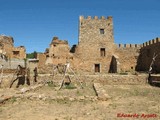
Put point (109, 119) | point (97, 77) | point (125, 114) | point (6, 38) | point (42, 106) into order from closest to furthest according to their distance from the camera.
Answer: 1. point (109, 119)
2. point (125, 114)
3. point (42, 106)
4. point (97, 77)
5. point (6, 38)

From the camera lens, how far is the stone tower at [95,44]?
31562 mm

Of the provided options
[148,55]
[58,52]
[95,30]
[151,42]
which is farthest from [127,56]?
[58,52]

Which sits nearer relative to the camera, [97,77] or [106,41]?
[97,77]


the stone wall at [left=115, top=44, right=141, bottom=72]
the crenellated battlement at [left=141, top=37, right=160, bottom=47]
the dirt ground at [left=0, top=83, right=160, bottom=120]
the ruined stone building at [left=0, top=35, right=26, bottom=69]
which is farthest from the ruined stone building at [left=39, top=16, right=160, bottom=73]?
the dirt ground at [left=0, top=83, right=160, bottom=120]

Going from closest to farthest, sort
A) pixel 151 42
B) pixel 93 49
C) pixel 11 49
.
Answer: pixel 151 42
pixel 93 49
pixel 11 49

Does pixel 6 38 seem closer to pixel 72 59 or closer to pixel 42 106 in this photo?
pixel 72 59

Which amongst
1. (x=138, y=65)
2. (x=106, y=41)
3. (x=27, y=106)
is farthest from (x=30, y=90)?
(x=138, y=65)

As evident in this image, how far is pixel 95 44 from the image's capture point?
31.7 meters

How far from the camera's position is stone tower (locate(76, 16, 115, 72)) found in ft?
104

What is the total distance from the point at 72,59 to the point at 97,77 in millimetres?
9033

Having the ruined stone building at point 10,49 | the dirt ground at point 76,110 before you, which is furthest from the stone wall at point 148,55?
the ruined stone building at point 10,49

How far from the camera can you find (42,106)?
11.3 m

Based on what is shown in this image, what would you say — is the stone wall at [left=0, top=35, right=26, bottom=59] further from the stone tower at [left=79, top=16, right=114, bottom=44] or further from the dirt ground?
the dirt ground

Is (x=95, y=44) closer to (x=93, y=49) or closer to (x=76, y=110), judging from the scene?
(x=93, y=49)
